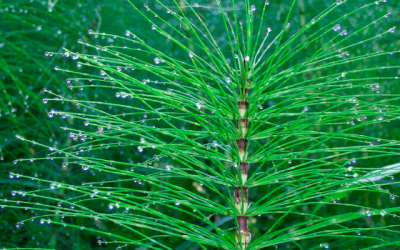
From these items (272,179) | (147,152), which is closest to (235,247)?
(272,179)

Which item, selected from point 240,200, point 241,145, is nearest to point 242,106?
point 241,145

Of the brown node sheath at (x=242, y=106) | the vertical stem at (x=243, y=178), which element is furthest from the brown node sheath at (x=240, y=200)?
the brown node sheath at (x=242, y=106)

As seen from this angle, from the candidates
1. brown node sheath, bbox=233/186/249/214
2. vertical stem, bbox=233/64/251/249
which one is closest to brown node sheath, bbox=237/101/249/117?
vertical stem, bbox=233/64/251/249

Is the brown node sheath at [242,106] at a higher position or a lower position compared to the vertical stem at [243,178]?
higher

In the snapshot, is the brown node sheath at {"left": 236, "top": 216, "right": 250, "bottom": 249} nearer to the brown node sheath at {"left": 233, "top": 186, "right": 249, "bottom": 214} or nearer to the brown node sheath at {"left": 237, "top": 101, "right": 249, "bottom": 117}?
the brown node sheath at {"left": 233, "top": 186, "right": 249, "bottom": 214}

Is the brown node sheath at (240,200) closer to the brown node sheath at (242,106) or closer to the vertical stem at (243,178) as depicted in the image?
the vertical stem at (243,178)

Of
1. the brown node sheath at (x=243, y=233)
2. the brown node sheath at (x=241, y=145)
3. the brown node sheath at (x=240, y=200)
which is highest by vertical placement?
the brown node sheath at (x=241, y=145)

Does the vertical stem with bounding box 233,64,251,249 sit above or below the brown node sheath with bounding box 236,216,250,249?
above

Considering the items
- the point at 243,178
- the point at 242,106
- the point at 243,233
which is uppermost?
the point at 242,106

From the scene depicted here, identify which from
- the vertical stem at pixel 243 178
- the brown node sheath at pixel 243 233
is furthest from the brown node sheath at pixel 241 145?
the brown node sheath at pixel 243 233

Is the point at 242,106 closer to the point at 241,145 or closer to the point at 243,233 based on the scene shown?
the point at 241,145

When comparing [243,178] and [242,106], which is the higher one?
[242,106]
